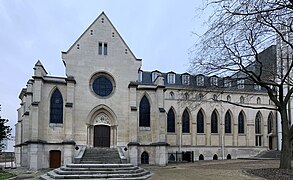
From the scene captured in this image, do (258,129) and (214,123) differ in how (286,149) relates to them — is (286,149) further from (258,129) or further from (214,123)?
(258,129)

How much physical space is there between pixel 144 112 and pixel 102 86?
544 centimetres

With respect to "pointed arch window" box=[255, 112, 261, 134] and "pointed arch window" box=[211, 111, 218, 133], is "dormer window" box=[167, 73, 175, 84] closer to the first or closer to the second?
"pointed arch window" box=[211, 111, 218, 133]

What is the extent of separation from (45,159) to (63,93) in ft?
22.5

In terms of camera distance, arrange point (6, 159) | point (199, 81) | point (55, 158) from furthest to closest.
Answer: point (6, 159) < point (55, 158) < point (199, 81)

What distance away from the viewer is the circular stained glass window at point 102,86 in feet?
113

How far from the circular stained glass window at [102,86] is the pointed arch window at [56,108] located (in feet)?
12.4

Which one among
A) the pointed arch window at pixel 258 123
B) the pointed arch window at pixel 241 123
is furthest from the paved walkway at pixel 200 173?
the pointed arch window at pixel 258 123

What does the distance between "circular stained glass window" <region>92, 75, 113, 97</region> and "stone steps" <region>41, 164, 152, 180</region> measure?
12701mm

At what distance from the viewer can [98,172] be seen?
21516mm

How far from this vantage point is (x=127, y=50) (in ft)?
117

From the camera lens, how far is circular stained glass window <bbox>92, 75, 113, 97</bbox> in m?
34.6

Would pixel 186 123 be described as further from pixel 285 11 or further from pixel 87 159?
pixel 285 11

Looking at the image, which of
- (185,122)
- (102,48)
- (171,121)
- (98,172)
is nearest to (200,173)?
(98,172)

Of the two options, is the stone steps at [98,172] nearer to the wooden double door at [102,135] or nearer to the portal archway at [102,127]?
the portal archway at [102,127]
